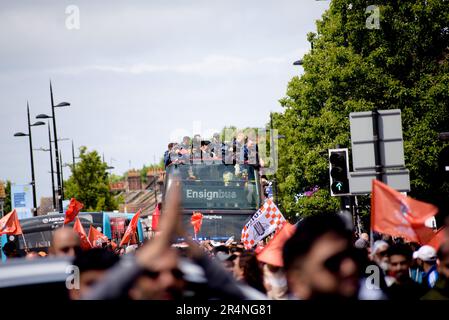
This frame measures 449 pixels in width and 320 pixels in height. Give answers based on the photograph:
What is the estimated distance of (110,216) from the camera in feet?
121

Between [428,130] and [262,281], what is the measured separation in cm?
2834

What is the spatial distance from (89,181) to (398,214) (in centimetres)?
7067

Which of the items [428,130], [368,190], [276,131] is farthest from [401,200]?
[276,131]

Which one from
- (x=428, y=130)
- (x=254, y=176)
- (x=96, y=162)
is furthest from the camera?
(x=96, y=162)

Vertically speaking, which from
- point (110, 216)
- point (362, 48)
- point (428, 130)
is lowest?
point (110, 216)

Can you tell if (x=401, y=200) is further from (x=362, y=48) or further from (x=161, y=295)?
(x=362, y=48)

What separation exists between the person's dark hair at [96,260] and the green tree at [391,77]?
Answer: 32.1m

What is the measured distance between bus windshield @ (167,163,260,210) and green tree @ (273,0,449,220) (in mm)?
9641

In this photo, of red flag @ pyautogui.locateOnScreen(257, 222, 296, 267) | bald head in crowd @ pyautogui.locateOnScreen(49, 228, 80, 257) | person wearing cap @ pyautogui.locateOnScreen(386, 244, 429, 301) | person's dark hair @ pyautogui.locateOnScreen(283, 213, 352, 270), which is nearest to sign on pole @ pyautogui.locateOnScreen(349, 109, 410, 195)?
red flag @ pyautogui.locateOnScreen(257, 222, 296, 267)

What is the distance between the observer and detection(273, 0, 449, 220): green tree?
35438mm

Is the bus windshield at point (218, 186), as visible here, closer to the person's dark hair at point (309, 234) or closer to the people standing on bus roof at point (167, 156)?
the people standing on bus roof at point (167, 156)

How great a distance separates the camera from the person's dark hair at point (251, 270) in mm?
→ 7853

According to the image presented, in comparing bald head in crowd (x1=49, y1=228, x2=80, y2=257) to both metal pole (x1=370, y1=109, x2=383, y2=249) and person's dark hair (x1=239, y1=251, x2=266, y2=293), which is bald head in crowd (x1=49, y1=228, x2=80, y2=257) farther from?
metal pole (x1=370, y1=109, x2=383, y2=249)

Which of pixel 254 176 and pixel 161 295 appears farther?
pixel 254 176
